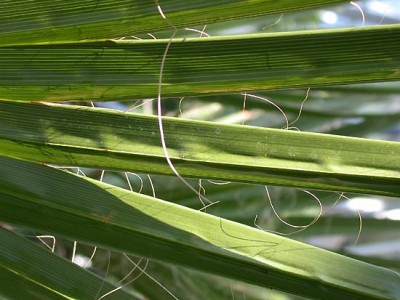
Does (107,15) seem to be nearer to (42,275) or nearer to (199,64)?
(199,64)

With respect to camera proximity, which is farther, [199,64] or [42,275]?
[42,275]

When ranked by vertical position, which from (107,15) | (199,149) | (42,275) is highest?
(107,15)

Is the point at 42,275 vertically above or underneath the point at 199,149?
underneath

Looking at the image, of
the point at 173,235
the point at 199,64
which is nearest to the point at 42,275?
the point at 173,235

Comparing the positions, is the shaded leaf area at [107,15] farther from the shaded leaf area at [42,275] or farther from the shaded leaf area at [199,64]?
the shaded leaf area at [42,275]

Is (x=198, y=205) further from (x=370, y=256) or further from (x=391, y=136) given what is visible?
(x=391, y=136)

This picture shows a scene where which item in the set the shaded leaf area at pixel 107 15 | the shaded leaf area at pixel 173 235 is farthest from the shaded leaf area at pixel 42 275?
the shaded leaf area at pixel 107 15
